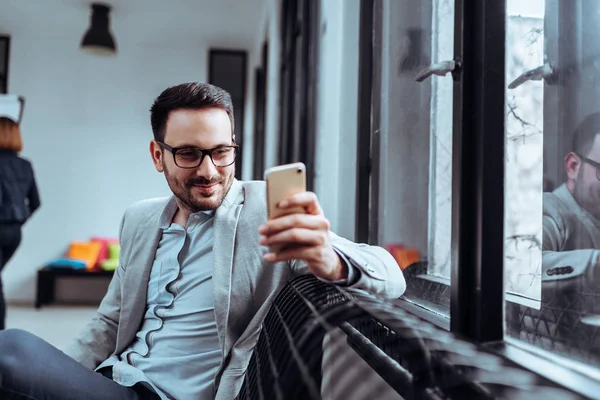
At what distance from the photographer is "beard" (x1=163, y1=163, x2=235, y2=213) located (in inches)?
55.4

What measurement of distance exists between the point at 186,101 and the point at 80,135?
19.0 ft

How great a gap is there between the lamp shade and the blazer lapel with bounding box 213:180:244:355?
4.79 metres

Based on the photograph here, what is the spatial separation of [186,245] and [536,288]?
37.7 inches

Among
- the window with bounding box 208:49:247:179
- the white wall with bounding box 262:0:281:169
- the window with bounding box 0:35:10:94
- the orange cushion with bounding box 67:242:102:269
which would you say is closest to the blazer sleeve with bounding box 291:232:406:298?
the white wall with bounding box 262:0:281:169

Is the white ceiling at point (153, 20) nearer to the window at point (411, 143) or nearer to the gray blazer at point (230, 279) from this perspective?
the window at point (411, 143)

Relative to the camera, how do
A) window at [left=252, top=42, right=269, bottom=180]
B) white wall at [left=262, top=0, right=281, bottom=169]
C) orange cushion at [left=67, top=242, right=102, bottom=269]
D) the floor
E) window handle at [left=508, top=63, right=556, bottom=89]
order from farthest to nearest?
window at [left=252, top=42, right=269, bottom=180], orange cushion at [left=67, top=242, right=102, bottom=269], white wall at [left=262, top=0, right=281, bottom=169], the floor, window handle at [left=508, top=63, right=556, bottom=89]

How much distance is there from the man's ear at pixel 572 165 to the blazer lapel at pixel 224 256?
804 millimetres

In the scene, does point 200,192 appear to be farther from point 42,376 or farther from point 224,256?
point 42,376

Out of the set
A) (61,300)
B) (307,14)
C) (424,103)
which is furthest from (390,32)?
(61,300)

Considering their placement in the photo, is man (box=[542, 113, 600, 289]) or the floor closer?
man (box=[542, 113, 600, 289])

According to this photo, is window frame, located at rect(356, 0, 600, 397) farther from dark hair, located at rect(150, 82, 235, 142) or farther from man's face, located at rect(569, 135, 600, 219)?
dark hair, located at rect(150, 82, 235, 142)

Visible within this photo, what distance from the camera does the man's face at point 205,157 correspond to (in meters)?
1.39

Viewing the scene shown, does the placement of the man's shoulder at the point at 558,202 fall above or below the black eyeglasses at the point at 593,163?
below

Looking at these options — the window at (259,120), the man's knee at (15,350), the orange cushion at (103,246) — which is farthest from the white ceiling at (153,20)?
the man's knee at (15,350)
